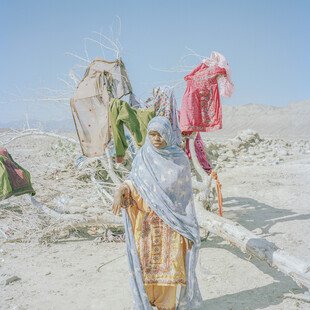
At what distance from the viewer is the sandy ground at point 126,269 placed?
3.80m

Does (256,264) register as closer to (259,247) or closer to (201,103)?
(259,247)

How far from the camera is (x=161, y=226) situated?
3.25 metres

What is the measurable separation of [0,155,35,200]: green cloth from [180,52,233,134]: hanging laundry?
2.55m

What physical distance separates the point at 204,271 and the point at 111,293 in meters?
1.03


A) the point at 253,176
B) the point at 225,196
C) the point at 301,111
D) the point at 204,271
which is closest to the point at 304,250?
the point at 204,271

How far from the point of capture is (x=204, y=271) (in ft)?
14.4

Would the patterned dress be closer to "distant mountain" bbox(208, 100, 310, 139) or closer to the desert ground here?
the desert ground

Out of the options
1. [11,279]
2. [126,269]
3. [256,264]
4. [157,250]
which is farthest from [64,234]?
[157,250]

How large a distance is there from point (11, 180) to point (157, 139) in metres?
3.69

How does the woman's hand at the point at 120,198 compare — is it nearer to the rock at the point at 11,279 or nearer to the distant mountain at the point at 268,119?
the rock at the point at 11,279

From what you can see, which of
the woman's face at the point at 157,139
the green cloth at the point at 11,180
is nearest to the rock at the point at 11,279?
the green cloth at the point at 11,180

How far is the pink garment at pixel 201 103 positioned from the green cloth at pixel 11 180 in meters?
2.54

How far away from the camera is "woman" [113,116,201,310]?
3182 mm

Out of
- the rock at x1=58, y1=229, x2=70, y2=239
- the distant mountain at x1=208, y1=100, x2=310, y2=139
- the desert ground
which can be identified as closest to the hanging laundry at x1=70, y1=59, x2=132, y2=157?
the desert ground
